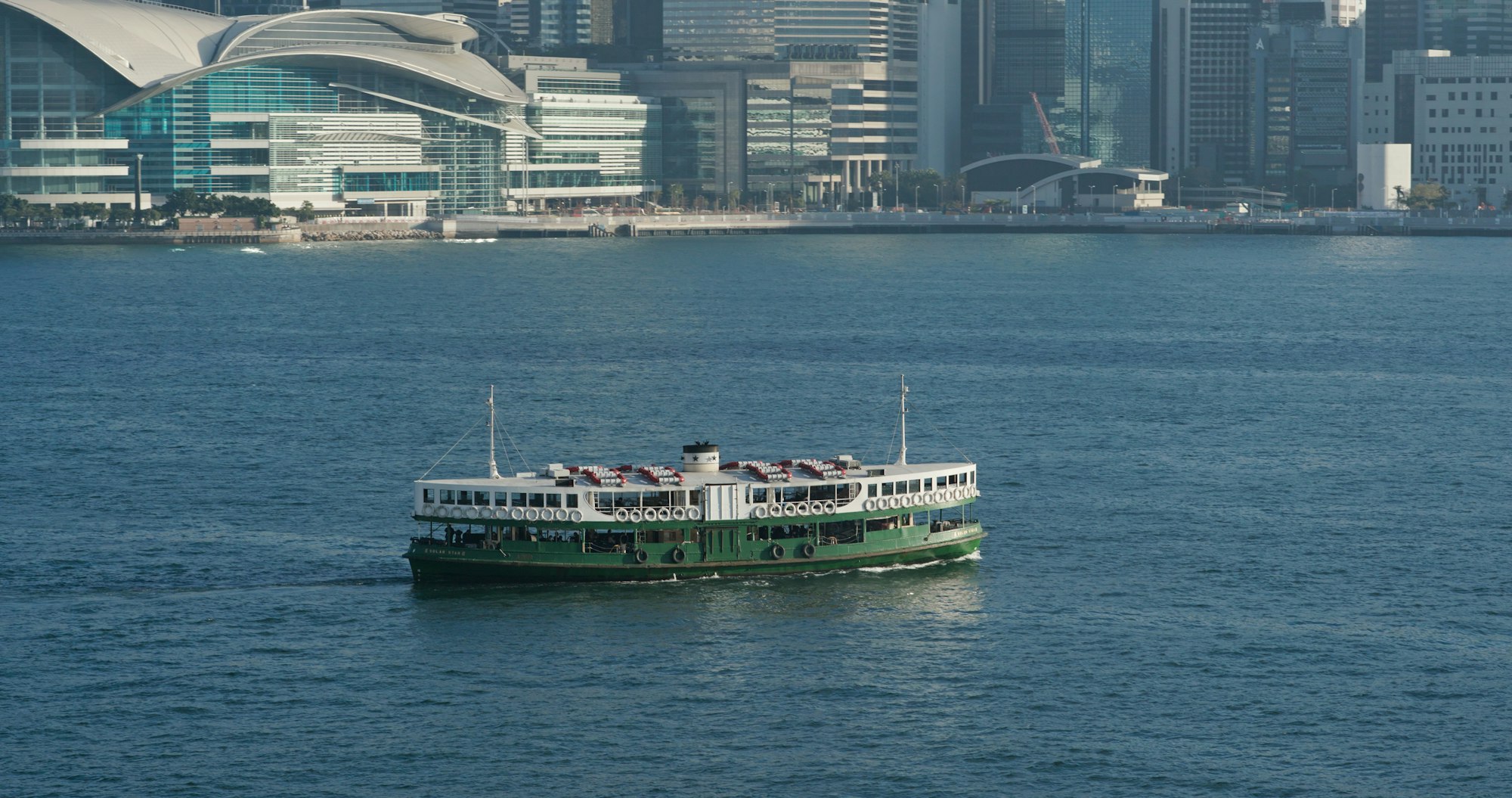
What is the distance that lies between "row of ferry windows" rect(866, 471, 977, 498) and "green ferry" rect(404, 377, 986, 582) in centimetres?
4

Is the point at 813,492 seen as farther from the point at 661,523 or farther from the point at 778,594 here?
the point at 661,523

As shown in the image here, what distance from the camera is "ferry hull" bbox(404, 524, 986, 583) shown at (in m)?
52.3

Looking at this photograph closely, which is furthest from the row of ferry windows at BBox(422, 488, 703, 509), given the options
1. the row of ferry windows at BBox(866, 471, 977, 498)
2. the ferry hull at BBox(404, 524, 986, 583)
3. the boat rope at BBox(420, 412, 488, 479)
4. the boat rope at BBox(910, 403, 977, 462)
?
the boat rope at BBox(910, 403, 977, 462)

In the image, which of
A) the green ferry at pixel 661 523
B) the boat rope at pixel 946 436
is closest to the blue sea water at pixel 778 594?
the boat rope at pixel 946 436

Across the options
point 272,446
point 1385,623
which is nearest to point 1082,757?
point 1385,623

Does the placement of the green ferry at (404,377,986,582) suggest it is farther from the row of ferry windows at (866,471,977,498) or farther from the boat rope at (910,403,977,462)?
the boat rope at (910,403,977,462)

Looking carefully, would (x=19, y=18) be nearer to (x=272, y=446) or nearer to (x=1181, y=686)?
(x=272, y=446)

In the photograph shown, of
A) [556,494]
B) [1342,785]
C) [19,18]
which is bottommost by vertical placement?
[1342,785]

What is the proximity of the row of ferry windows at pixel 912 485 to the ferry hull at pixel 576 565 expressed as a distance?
175 centimetres

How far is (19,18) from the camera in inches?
7859

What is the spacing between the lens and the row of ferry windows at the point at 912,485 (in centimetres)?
5384

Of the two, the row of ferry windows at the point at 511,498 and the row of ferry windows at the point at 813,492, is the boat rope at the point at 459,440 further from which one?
the row of ferry windows at the point at 813,492

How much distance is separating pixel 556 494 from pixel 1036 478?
20752mm

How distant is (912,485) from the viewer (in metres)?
54.3
